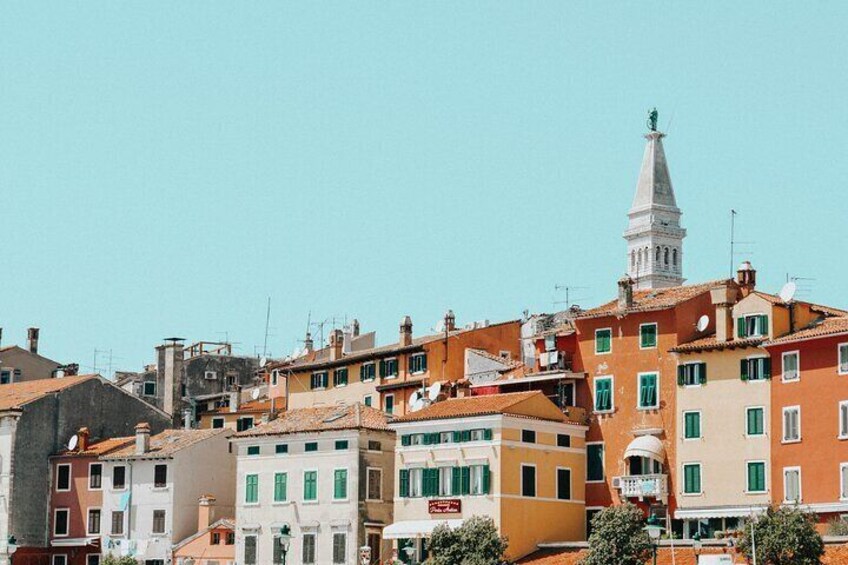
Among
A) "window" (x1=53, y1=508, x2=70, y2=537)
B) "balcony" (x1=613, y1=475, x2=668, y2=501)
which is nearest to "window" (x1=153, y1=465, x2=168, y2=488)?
"window" (x1=53, y1=508, x2=70, y2=537)

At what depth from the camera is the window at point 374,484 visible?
82.4 metres

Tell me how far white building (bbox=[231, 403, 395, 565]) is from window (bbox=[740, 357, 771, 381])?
18686 millimetres

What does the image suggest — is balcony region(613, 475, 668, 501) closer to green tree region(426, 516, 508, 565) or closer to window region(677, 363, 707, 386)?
window region(677, 363, 707, 386)

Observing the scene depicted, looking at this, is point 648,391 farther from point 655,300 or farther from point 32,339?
point 32,339

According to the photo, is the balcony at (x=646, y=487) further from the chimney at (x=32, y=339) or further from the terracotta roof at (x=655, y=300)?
the chimney at (x=32, y=339)

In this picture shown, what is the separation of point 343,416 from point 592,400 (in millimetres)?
13228

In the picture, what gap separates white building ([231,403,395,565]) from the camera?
268 feet

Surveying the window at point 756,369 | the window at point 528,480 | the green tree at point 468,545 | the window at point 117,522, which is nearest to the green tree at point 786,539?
the window at point 756,369

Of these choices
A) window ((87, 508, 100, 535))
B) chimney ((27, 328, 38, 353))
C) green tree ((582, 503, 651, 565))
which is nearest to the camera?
green tree ((582, 503, 651, 565))

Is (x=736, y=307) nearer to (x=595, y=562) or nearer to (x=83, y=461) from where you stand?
(x=595, y=562)

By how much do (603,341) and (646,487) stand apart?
25.5 feet

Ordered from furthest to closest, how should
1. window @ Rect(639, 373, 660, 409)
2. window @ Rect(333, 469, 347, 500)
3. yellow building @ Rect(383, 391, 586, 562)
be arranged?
window @ Rect(333, 469, 347, 500) < window @ Rect(639, 373, 660, 409) < yellow building @ Rect(383, 391, 586, 562)

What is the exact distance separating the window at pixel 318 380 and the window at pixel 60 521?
50.2 ft

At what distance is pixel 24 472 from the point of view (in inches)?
3745
